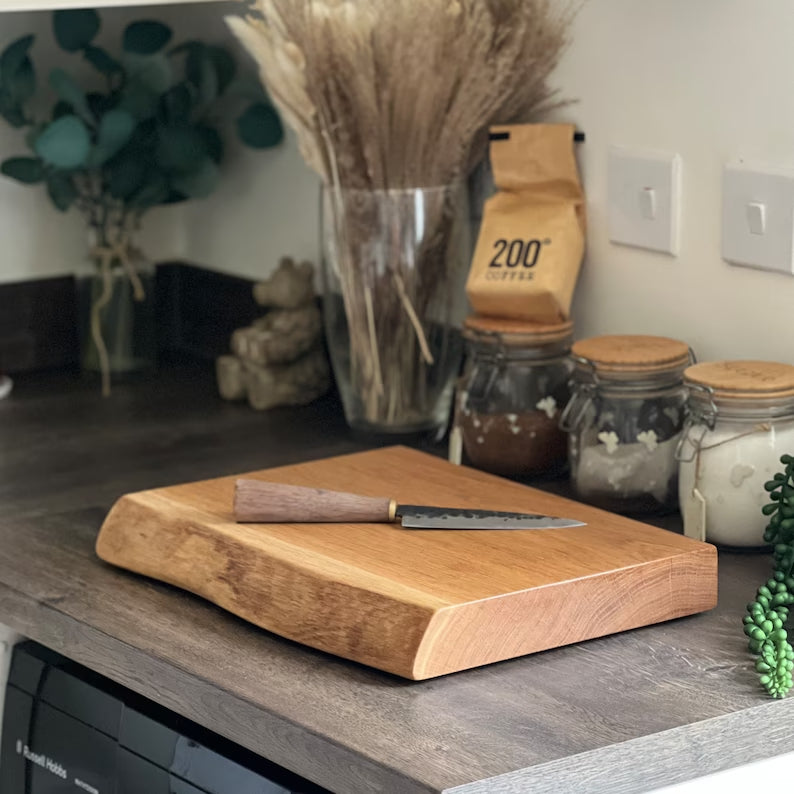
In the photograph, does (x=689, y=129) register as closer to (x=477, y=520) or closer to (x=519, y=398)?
(x=519, y=398)

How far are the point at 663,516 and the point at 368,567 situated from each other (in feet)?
1.22

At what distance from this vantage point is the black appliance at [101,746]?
108 cm

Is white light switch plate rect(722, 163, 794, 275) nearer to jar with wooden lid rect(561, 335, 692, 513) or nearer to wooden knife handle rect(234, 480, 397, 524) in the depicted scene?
jar with wooden lid rect(561, 335, 692, 513)

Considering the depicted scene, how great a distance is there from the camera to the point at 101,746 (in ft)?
3.92

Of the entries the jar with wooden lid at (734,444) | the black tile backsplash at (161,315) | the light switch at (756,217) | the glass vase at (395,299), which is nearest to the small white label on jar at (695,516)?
the jar with wooden lid at (734,444)

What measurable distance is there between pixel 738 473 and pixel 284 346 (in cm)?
72

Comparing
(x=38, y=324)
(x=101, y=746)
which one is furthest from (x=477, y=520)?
(x=38, y=324)

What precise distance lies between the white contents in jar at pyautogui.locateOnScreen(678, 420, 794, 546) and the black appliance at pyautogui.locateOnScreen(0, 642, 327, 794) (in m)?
0.43

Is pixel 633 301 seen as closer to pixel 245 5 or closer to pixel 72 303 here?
pixel 245 5

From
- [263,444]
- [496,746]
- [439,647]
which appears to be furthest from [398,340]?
[496,746]

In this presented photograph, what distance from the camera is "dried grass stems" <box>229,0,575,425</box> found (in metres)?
1.45

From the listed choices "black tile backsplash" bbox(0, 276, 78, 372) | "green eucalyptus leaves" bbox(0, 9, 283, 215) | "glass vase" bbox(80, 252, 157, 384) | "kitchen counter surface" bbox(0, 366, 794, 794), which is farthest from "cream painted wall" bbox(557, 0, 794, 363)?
"black tile backsplash" bbox(0, 276, 78, 372)

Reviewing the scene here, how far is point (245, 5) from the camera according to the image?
1936 mm

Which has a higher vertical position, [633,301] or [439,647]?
[633,301]
